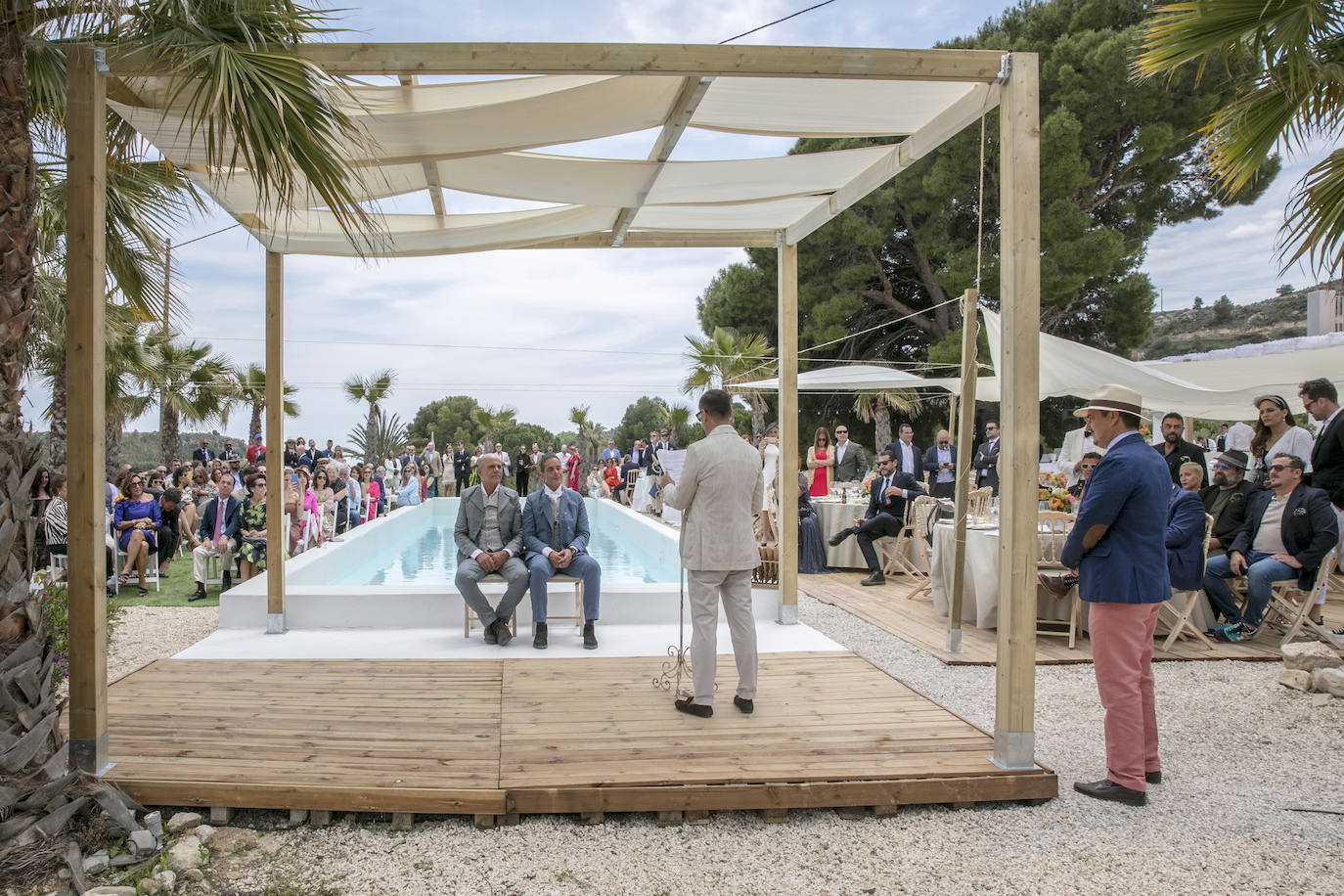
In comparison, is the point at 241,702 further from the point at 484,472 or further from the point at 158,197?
the point at 158,197

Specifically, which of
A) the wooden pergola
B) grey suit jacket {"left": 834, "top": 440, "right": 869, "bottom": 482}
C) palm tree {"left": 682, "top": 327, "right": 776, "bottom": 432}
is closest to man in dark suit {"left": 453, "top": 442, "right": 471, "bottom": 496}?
palm tree {"left": 682, "top": 327, "right": 776, "bottom": 432}

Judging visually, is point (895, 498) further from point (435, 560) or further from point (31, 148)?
point (31, 148)

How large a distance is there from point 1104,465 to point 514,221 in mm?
4292

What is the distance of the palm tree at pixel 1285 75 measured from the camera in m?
4.68

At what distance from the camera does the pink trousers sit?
3.62 metres

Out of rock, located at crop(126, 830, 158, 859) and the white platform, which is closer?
rock, located at crop(126, 830, 158, 859)

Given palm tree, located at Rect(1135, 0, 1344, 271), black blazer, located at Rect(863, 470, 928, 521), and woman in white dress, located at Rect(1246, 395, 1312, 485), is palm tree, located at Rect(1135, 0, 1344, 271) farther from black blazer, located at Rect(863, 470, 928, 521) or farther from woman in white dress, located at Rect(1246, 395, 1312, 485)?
black blazer, located at Rect(863, 470, 928, 521)

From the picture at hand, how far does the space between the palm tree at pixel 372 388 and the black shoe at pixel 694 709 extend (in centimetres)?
2404

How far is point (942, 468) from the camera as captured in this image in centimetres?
1095

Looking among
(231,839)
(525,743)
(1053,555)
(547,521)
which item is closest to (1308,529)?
(1053,555)

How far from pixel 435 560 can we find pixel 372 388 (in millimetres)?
15162

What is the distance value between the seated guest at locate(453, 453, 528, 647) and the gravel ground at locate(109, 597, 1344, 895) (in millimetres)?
2664

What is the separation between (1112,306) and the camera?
22.4 meters

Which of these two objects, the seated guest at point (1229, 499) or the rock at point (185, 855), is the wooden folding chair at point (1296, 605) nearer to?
the seated guest at point (1229, 499)
